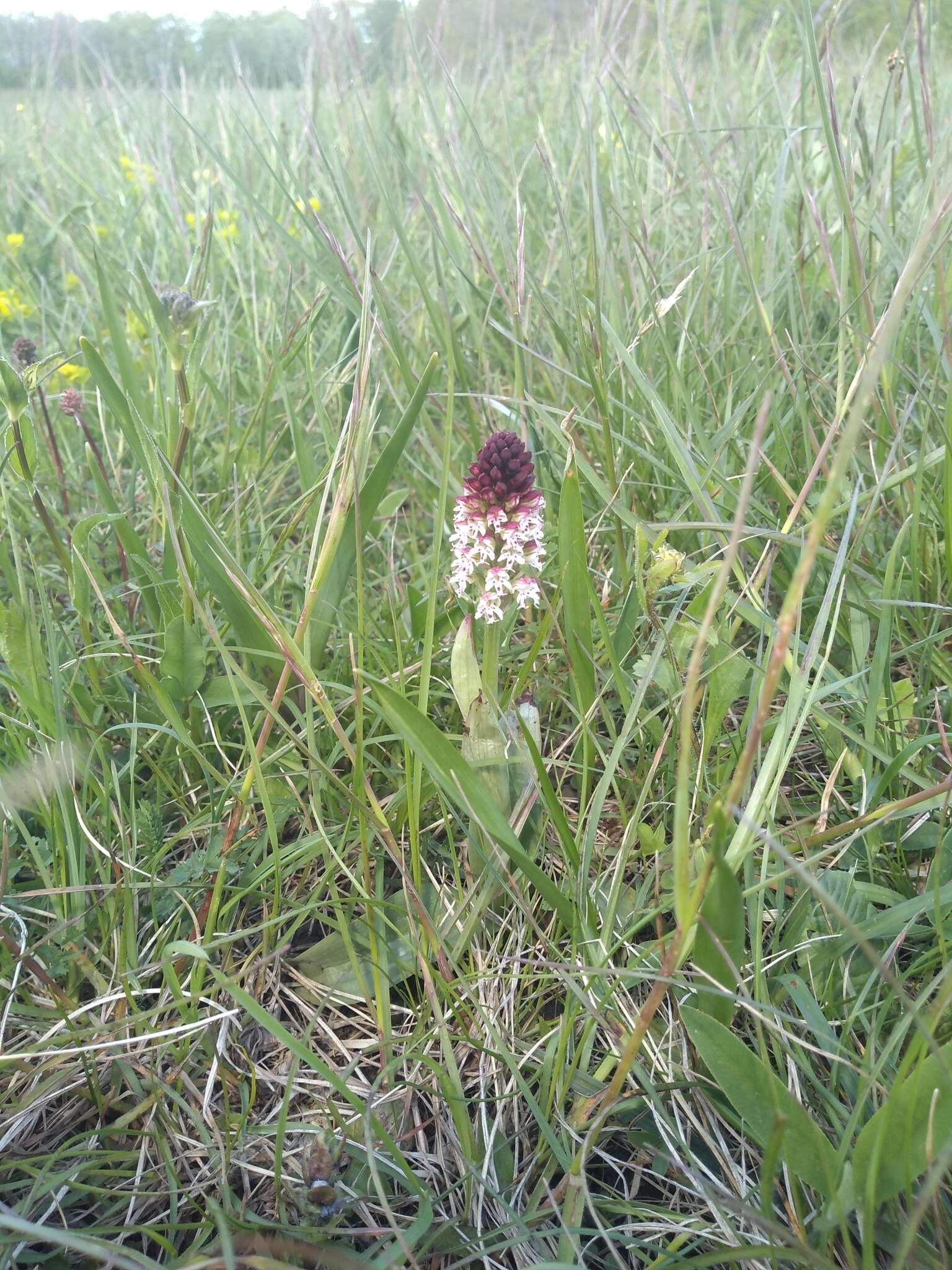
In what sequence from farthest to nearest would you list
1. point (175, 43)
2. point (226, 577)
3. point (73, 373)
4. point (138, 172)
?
point (175, 43) → point (138, 172) → point (73, 373) → point (226, 577)

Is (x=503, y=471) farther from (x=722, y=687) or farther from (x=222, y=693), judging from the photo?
(x=222, y=693)

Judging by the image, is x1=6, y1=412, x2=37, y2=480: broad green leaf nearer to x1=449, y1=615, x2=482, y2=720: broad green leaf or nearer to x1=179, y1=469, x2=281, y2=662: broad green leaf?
x1=179, y1=469, x2=281, y2=662: broad green leaf

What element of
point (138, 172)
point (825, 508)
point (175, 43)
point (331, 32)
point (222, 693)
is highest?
point (175, 43)

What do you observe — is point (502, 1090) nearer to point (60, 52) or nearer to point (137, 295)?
point (137, 295)

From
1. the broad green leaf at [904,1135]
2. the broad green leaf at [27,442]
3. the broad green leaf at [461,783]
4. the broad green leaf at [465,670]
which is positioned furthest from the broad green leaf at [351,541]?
the broad green leaf at [904,1135]

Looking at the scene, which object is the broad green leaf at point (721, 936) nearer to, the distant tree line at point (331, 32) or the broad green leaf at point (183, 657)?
the broad green leaf at point (183, 657)

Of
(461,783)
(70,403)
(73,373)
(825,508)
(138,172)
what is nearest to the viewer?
(825,508)

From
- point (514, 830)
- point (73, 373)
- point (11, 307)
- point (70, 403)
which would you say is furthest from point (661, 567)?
point (11, 307)
